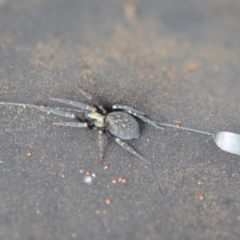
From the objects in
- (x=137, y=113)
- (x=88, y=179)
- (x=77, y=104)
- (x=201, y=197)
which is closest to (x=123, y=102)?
(x=137, y=113)

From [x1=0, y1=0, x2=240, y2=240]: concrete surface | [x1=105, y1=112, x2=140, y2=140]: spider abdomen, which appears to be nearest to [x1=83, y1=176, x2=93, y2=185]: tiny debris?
[x1=0, y1=0, x2=240, y2=240]: concrete surface

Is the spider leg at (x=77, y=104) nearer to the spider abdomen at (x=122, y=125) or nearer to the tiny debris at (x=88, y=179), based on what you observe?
the spider abdomen at (x=122, y=125)

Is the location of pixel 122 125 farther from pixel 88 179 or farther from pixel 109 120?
pixel 88 179

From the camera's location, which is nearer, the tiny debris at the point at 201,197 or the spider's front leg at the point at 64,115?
the tiny debris at the point at 201,197

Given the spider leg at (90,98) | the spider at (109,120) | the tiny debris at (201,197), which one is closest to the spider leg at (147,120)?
the spider at (109,120)

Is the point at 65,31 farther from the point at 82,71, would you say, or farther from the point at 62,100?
the point at 62,100

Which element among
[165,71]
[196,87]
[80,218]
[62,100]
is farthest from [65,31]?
[80,218]

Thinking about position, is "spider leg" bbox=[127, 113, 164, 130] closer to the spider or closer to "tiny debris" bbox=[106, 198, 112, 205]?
the spider
